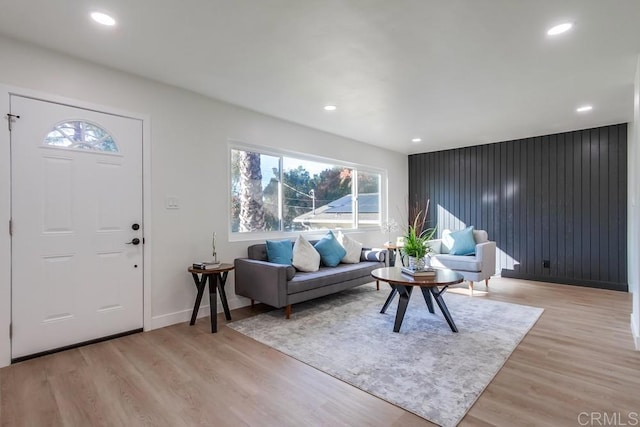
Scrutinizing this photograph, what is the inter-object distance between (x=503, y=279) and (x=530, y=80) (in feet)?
12.0

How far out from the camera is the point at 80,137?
2.84 meters

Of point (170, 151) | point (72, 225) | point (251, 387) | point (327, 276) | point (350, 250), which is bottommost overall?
point (251, 387)

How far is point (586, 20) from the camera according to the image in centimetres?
225

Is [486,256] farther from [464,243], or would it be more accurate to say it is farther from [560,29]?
[560,29]

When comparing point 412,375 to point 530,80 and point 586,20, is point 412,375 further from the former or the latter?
point 530,80

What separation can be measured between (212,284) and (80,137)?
179cm

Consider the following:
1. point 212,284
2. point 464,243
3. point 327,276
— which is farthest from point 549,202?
point 212,284

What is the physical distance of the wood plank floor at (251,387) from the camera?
1.83 meters

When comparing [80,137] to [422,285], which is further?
[422,285]

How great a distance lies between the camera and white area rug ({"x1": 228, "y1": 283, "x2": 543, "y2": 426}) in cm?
209

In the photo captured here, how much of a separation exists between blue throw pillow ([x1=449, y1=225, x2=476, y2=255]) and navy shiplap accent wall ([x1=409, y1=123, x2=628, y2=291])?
1169 mm

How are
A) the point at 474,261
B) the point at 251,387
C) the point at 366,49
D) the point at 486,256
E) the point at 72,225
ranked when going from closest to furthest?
the point at 251,387 < the point at 366,49 < the point at 72,225 < the point at 474,261 < the point at 486,256

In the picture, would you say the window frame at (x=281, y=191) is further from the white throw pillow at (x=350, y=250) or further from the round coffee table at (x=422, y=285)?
the round coffee table at (x=422, y=285)

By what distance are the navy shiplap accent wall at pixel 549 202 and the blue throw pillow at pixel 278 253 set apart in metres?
3.93
